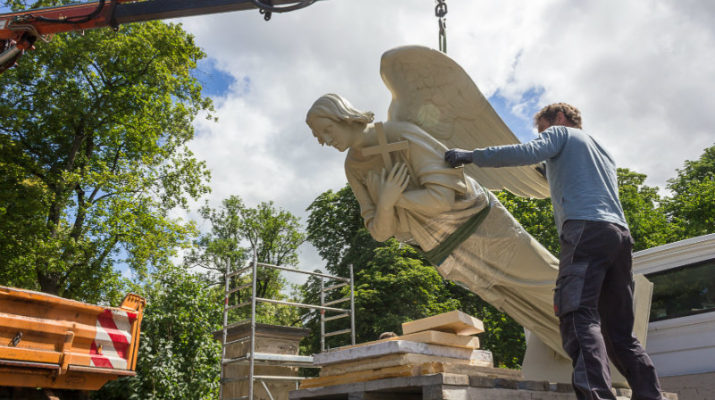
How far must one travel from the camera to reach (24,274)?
548 inches

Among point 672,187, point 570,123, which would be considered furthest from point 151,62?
point 672,187

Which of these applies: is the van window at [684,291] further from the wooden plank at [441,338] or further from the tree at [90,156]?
the tree at [90,156]

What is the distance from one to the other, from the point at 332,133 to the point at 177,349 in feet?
33.6

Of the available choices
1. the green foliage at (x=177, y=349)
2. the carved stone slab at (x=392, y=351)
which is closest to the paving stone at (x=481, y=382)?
the carved stone slab at (x=392, y=351)

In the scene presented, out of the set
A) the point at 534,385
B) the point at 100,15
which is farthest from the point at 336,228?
the point at 534,385

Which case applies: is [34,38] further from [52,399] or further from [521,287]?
[521,287]

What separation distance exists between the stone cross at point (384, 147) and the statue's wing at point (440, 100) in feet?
1.15

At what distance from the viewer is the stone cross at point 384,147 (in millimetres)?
3559

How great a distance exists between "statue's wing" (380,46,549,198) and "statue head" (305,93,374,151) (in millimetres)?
386

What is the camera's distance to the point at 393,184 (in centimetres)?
348

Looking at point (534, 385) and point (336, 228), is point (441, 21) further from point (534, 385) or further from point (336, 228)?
point (336, 228)

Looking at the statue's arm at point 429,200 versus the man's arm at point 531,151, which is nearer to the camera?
the man's arm at point 531,151

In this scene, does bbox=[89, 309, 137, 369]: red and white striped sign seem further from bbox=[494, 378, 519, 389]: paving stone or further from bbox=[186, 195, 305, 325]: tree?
bbox=[186, 195, 305, 325]: tree

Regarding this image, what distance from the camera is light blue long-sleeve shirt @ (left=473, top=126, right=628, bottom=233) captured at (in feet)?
8.57
